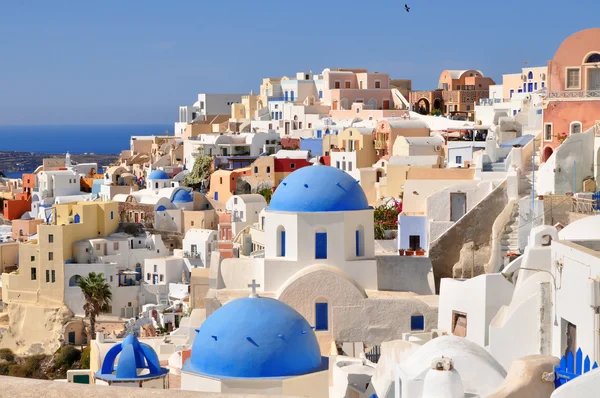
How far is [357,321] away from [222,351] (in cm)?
560

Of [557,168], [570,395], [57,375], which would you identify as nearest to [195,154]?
[57,375]

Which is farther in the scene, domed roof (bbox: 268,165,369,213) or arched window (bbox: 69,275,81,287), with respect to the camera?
arched window (bbox: 69,275,81,287)

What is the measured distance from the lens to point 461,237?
24.5 metres

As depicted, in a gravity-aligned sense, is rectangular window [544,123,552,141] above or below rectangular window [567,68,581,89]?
below

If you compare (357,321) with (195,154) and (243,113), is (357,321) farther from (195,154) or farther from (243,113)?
(243,113)

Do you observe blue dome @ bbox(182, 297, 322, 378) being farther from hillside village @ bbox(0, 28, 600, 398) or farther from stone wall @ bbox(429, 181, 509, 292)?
stone wall @ bbox(429, 181, 509, 292)

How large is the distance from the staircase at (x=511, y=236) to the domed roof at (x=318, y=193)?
3157mm

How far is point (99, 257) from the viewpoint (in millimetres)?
41344

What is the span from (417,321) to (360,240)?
6.53 feet

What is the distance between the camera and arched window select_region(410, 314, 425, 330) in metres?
20.6

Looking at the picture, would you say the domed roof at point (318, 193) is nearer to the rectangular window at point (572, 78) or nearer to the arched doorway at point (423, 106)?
the rectangular window at point (572, 78)

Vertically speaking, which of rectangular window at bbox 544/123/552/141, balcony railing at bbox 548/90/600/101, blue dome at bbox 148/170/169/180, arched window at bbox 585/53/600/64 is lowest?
blue dome at bbox 148/170/169/180

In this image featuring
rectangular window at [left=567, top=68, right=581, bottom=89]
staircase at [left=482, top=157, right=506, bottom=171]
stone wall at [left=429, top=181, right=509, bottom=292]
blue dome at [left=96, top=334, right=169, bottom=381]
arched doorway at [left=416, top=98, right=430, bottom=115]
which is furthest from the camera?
arched doorway at [left=416, top=98, right=430, bottom=115]

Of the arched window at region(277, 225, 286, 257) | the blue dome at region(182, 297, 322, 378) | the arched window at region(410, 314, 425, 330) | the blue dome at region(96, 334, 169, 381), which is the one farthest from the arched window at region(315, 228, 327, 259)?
the blue dome at region(182, 297, 322, 378)
